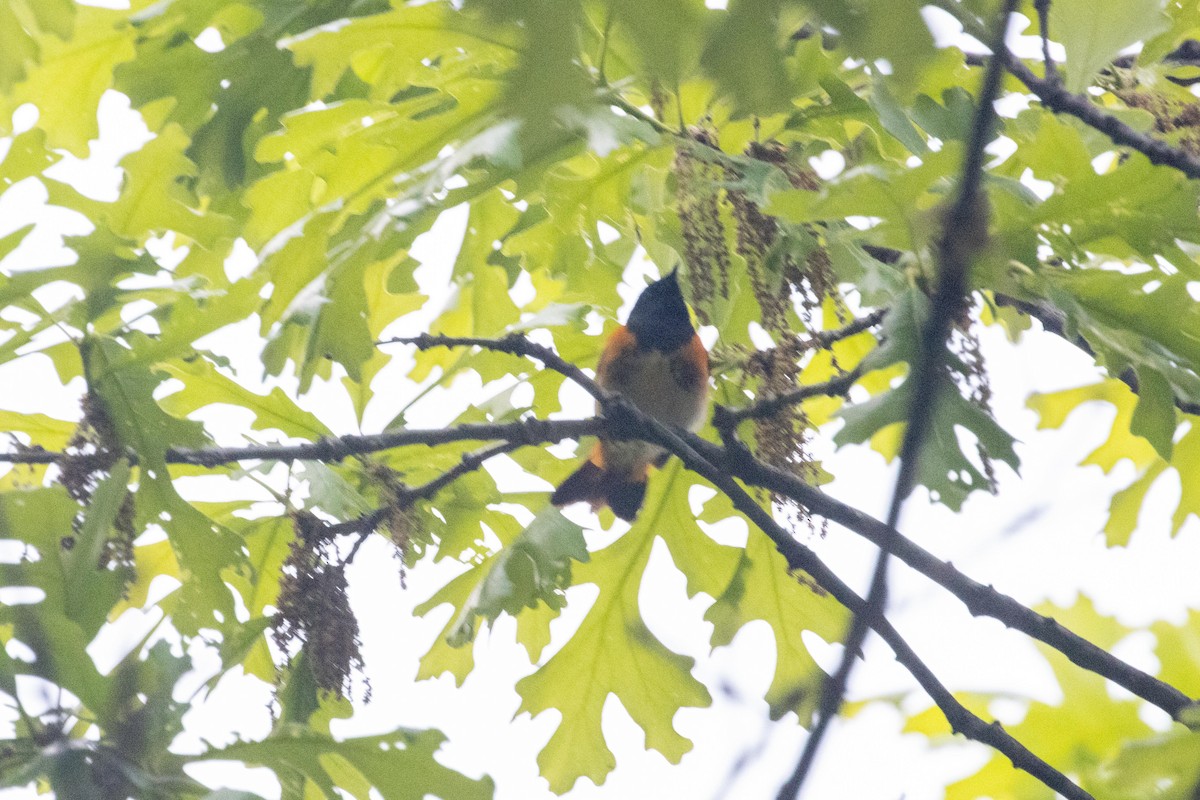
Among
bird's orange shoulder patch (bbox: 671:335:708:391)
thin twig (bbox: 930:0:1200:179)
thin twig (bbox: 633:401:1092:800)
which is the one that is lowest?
thin twig (bbox: 633:401:1092:800)

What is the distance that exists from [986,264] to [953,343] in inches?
9.5

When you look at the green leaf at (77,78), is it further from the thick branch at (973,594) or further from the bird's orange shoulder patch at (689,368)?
the thick branch at (973,594)

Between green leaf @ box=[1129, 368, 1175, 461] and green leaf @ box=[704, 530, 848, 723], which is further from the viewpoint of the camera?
green leaf @ box=[704, 530, 848, 723]

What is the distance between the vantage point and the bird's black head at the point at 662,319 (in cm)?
362

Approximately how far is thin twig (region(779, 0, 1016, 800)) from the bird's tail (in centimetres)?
A: 233

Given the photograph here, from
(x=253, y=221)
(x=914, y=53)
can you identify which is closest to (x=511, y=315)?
(x=253, y=221)

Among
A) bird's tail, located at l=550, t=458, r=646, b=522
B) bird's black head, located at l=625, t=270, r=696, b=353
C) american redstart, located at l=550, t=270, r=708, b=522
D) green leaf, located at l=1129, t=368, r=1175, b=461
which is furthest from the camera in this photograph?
bird's black head, located at l=625, t=270, r=696, b=353

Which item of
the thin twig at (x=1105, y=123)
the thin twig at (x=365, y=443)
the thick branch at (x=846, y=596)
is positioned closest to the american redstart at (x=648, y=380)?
the thin twig at (x=365, y=443)

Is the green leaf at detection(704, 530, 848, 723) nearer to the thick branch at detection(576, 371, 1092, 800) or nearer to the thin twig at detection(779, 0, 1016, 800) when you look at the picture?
the thick branch at detection(576, 371, 1092, 800)

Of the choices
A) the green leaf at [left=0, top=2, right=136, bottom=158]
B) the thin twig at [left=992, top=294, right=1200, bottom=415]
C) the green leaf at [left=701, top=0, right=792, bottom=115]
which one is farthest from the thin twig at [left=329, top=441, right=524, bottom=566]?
the green leaf at [left=701, top=0, right=792, bottom=115]

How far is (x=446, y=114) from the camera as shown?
2.11 m

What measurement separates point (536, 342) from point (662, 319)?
1.36 metres

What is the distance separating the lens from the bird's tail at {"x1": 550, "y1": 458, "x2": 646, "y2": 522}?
10.3ft

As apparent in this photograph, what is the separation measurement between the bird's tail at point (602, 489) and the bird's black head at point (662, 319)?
1.61ft
